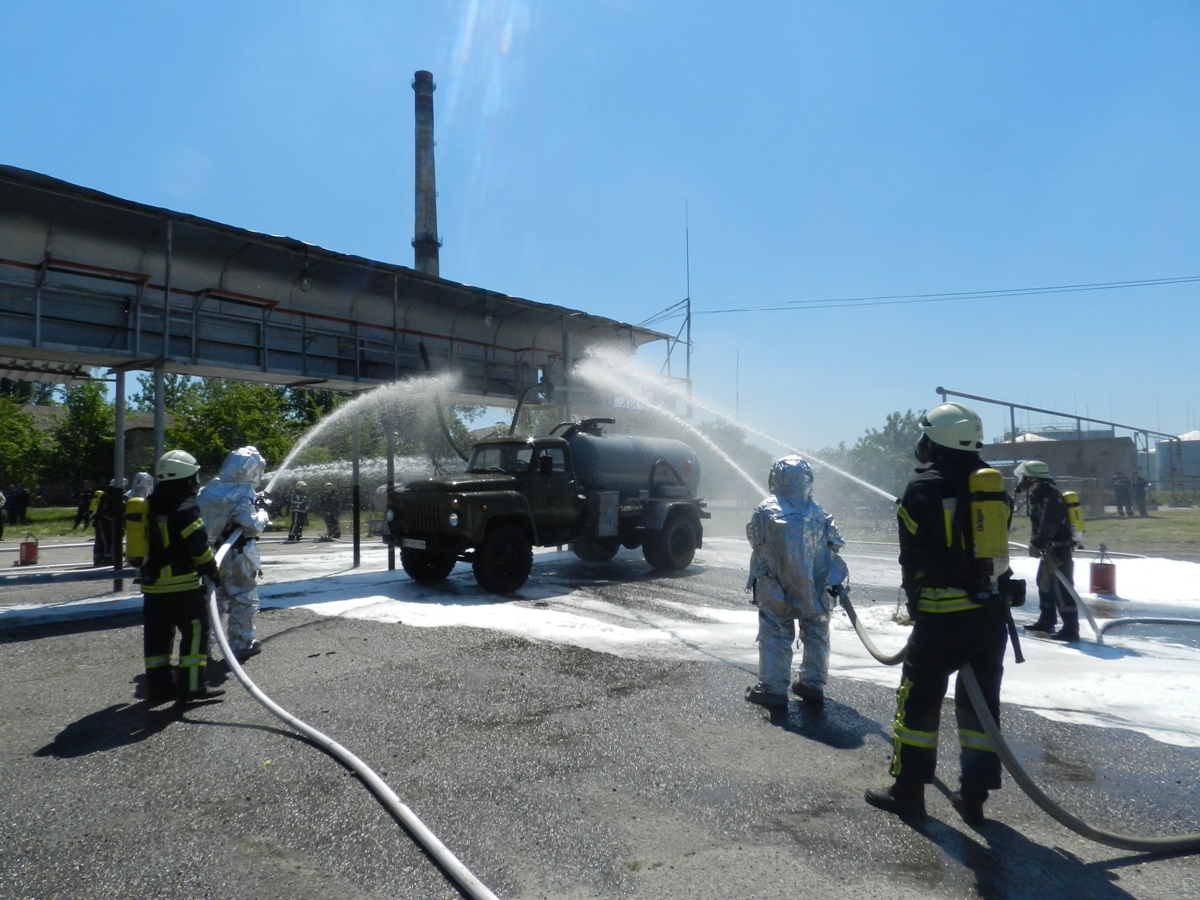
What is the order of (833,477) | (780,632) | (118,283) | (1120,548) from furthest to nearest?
(833,477), (1120,548), (118,283), (780,632)

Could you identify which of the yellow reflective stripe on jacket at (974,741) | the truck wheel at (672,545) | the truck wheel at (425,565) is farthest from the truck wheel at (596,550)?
the yellow reflective stripe on jacket at (974,741)

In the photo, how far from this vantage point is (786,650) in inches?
216

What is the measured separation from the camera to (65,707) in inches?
219

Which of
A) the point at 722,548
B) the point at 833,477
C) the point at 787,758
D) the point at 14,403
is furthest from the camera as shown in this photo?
the point at 14,403

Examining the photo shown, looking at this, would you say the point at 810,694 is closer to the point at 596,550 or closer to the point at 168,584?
the point at 168,584

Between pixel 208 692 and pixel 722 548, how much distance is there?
12880mm

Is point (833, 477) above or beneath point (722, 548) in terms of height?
above

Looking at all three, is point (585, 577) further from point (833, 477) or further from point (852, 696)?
point (833, 477)

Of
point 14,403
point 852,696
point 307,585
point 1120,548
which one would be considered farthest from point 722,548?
point 14,403

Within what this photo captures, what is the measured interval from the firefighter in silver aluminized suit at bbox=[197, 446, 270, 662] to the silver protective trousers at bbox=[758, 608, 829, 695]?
4.50 metres

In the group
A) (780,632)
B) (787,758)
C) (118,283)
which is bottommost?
(787,758)

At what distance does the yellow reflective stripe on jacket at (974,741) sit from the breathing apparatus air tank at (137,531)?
→ 5.50 m

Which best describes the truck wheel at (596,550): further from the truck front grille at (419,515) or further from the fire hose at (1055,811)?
the fire hose at (1055,811)

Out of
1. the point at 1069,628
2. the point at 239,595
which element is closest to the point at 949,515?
the point at 1069,628
